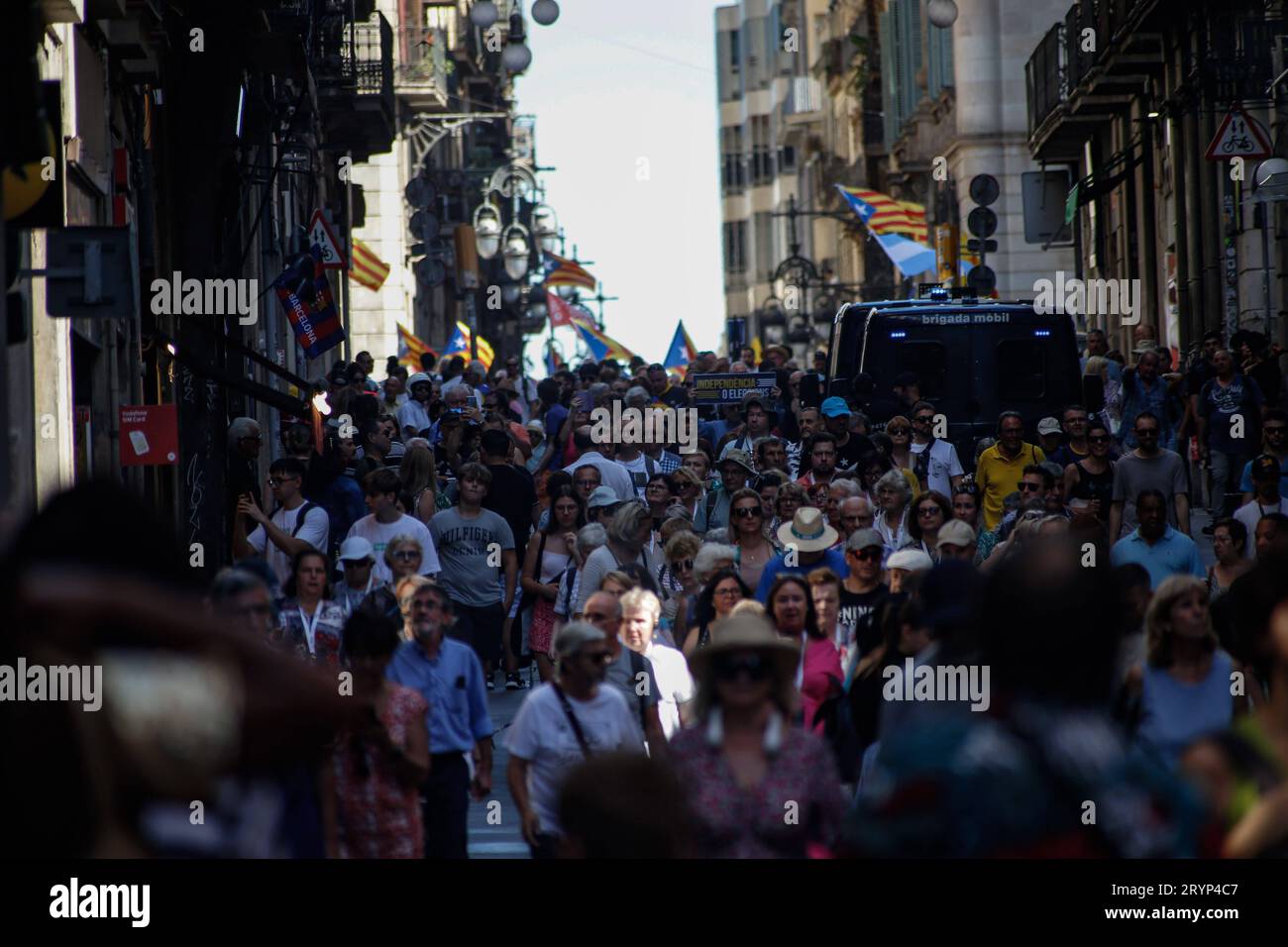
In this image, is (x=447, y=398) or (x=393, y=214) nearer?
(x=447, y=398)

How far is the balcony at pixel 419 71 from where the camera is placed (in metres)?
53.4

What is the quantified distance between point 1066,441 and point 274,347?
1600 centimetres

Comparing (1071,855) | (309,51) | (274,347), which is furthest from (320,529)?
(274,347)

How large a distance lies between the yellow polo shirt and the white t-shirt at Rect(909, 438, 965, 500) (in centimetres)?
54

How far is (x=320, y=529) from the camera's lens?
14.8m

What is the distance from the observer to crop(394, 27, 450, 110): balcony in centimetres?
5341

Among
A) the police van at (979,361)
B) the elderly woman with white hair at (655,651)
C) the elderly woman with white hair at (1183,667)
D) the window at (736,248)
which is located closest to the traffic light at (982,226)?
the police van at (979,361)

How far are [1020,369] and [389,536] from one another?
9.06 meters

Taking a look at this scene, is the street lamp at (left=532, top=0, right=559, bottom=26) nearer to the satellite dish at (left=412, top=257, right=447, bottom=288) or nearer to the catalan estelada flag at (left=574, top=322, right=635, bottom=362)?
the satellite dish at (left=412, top=257, right=447, bottom=288)

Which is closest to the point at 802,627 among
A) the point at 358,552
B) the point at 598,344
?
the point at 358,552

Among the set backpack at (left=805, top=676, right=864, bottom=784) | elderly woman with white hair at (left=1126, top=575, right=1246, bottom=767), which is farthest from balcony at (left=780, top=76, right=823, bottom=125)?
elderly woman with white hair at (left=1126, top=575, right=1246, bottom=767)

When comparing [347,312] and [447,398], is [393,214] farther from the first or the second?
[447,398]

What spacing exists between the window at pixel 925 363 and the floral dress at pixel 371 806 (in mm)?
14226
